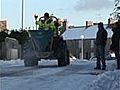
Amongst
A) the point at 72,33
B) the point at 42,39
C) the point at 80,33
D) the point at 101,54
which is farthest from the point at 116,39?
the point at 72,33

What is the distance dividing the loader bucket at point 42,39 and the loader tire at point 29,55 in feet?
1.24

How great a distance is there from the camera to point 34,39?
21.9m

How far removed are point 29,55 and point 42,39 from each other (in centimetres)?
136

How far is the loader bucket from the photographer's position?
21.8 meters

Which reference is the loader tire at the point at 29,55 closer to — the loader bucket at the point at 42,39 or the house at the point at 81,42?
the loader bucket at the point at 42,39

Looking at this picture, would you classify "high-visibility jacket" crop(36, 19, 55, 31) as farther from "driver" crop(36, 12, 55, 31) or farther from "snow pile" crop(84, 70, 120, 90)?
"snow pile" crop(84, 70, 120, 90)

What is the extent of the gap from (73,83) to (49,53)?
8.92 m

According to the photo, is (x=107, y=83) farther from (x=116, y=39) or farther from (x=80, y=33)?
(x=80, y=33)

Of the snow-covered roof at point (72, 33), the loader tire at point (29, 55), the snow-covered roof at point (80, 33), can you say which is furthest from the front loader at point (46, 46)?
the snow-covered roof at point (72, 33)

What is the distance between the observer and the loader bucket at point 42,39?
21.8 metres

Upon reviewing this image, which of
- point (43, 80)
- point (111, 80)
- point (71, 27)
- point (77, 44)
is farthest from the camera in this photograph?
point (71, 27)

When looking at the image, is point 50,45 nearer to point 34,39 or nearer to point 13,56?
point 34,39

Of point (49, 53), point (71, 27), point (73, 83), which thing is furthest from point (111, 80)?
point (71, 27)

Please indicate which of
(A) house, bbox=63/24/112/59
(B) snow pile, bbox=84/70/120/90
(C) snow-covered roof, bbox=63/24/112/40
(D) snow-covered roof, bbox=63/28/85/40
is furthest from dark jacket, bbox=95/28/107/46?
(D) snow-covered roof, bbox=63/28/85/40
